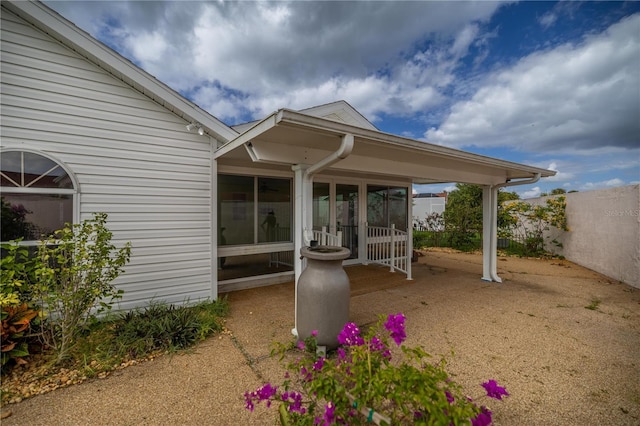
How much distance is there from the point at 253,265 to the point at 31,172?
11.6 feet

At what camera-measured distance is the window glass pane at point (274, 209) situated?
5.37 metres

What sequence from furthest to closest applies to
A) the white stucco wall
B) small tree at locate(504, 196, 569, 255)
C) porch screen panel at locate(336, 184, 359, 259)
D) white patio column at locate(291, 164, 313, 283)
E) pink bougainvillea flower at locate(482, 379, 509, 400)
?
1. small tree at locate(504, 196, 569, 255)
2. porch screen panel at locate(336, 184, 359, 259)
3. the white stucco wall
4. white patio column at locate(291, 164, 313, 283)
5. pink bougainvillea flower at locate(482, 379, 509, 400)

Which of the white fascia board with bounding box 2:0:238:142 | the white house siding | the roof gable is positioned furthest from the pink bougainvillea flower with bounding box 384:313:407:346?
the roof gable

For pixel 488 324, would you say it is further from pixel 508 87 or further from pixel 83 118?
pixel 508 87

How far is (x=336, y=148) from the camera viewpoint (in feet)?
11.2

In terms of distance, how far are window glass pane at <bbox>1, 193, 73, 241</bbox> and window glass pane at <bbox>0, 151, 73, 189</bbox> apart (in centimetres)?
14

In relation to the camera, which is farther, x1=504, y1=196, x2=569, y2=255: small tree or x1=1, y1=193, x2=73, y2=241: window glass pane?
x1=504, y1=196, x2=569, y2=255: small tree

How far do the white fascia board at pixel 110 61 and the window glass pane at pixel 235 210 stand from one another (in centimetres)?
96

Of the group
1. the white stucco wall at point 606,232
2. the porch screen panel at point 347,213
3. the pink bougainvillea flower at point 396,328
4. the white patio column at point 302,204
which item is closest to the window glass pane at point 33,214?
the white patio column at point 302,204

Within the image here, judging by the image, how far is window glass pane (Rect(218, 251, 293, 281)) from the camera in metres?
5.20

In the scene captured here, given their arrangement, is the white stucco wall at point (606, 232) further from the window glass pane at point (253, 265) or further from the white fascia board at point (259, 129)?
the white fascia board at point (259, 129)

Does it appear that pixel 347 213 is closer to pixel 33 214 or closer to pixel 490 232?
pixel 490 232

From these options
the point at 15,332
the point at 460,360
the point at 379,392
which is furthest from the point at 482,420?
the point at 15,332

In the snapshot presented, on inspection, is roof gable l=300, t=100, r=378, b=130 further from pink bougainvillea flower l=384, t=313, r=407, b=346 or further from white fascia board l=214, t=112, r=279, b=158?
pink bougainvillea flower l=384, t=313, r=407, b=346
